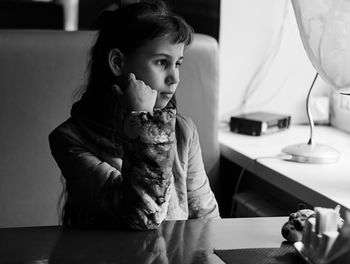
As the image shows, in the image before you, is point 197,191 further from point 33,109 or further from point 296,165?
point 33,109

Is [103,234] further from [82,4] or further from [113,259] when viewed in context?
[82,4]

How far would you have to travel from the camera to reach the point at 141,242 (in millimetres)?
1191

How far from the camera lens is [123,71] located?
1.51 m

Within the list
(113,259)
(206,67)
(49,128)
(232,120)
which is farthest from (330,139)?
(113,259)

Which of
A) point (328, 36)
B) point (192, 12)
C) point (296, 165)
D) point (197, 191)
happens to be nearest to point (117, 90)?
point (197, 191)

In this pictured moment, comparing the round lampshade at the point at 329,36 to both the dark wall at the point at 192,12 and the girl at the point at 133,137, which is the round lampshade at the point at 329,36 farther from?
the dark wall at the point at 192,12

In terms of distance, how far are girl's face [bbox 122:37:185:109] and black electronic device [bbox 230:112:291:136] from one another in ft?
2.31

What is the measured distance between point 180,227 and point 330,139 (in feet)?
3.25

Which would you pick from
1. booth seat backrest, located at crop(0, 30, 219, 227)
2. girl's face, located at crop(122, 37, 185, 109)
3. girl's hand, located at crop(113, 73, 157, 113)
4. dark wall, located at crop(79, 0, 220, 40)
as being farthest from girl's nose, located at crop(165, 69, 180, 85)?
dark wall, located at crop(79, 0, 220, 40)

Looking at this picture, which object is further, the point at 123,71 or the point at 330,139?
the point at 330,139

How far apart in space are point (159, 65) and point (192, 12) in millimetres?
706

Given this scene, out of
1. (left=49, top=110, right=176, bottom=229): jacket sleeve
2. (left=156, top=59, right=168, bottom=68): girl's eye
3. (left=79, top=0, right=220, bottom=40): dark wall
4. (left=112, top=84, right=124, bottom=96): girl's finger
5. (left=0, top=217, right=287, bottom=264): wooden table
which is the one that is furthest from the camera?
(left=79, top=0, right=220, bottom=40): dark wall

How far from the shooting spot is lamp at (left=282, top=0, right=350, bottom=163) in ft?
4.94

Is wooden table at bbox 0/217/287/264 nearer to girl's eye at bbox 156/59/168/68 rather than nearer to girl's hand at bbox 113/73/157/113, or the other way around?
girl's hand at bbox 113/73/157/113
